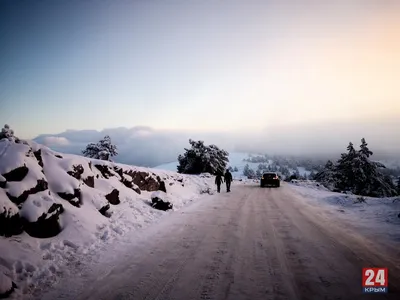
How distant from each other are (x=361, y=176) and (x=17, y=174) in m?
52.8

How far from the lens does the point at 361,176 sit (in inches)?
1788

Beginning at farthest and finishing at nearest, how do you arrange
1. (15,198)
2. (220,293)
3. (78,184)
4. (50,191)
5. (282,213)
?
1. (282,213)
2. (78,184)
3. (50,191)
4. (15,198)
5. (220,293)

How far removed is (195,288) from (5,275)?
320cm

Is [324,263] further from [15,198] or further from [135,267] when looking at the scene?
[15,198]

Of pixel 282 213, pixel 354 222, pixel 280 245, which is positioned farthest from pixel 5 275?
pixel 354 222

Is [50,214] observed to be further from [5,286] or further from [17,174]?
[5,286]

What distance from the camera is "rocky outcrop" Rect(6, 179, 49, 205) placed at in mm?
5703

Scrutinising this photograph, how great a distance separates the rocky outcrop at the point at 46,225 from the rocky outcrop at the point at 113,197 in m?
2.87

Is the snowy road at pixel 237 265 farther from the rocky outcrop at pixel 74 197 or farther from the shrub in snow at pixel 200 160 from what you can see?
the shrub in snow at pixel 200 160

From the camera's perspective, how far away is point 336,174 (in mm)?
51344

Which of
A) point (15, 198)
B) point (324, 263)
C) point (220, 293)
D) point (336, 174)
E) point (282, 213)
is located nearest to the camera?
point (220, 293)

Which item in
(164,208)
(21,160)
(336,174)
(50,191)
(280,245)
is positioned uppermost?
(21,160)

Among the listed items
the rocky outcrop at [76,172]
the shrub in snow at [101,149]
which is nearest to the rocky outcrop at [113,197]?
the rocky outcrop at [76,172]

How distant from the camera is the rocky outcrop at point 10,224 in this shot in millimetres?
5234
